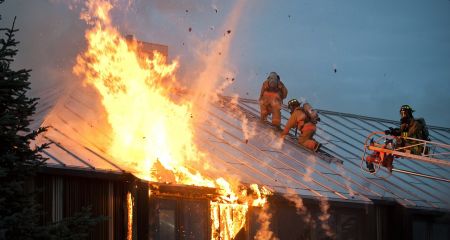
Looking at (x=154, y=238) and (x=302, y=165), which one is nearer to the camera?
(x=154, y=238)

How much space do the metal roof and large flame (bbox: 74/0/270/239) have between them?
0.49 metres

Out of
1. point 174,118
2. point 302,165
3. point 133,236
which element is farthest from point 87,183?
point 302,165

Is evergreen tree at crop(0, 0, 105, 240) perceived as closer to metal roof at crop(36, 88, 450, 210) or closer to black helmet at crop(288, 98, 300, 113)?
metal roof at crop(36, 88, 450, 210)

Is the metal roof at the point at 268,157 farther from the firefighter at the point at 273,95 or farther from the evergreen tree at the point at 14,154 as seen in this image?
the evergreen tree at the point at 14,154

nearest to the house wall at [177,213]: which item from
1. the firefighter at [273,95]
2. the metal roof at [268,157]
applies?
the metal roof at [268,157]

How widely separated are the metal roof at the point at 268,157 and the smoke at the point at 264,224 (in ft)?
2.06

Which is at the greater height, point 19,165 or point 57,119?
point 57,119

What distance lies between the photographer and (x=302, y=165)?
25.0 m

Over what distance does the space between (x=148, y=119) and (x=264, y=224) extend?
14.0 ft

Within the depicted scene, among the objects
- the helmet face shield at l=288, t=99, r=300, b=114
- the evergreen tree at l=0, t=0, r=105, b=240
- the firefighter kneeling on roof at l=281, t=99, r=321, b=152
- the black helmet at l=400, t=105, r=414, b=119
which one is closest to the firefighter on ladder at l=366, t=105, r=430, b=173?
the black helmet at l=400, t=105, r=414, b=119

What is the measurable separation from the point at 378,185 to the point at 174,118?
644cm

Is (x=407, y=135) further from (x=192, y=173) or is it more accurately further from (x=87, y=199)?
(x=87, y=199)

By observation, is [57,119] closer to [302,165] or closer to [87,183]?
[87,183]

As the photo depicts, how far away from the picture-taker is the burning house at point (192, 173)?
17766 millimetres
